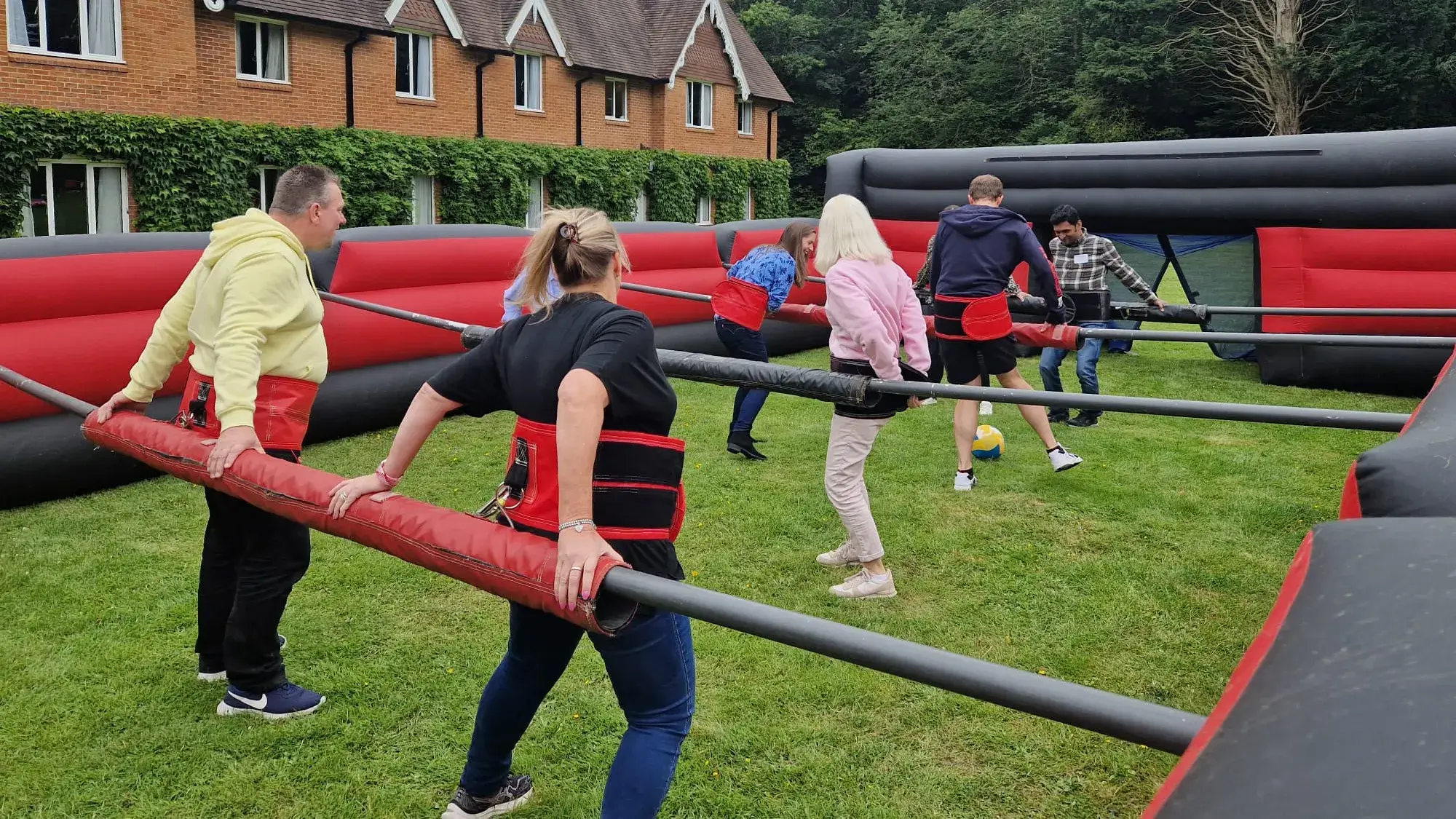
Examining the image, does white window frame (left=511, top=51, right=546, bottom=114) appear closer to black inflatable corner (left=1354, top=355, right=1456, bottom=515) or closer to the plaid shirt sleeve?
the plaid shirt sleeve

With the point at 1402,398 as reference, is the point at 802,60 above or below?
above

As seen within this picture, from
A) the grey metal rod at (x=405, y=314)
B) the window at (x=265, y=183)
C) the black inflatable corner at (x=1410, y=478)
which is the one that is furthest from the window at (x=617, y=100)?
the black inflatable corner at (x=1410, y=478)

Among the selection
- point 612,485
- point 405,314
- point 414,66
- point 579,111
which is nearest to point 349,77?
point 414,66

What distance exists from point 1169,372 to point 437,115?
18346 mm

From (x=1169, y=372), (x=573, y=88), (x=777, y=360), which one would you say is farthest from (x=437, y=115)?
(x=1169, y=372)

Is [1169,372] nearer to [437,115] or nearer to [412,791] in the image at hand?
[412,791]

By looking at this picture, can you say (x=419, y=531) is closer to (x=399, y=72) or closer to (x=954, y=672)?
(x=954, y=672)

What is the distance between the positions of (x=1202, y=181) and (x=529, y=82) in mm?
19925

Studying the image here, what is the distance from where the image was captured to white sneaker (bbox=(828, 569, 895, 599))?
514 cm

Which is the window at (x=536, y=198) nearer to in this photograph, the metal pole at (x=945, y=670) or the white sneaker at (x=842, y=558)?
the white sneaker at (x=842, y=558)

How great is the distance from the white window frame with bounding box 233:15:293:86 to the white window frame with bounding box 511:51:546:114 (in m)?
6.90

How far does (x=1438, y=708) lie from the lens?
36.0 inches

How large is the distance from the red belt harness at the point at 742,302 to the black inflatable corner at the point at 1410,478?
5.87m

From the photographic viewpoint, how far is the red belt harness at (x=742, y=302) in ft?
24.4
